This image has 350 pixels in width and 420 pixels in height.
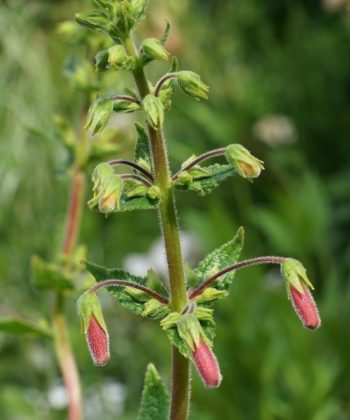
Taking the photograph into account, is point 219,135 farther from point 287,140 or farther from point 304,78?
point 304,78

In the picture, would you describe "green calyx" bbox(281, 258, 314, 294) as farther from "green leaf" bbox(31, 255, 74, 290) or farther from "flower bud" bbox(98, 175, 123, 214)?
"green leaf" bbox(31, 255, 74, 290)

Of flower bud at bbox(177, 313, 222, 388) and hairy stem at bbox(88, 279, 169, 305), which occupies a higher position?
hairy stem at bbox(88, 279, 169, 305)

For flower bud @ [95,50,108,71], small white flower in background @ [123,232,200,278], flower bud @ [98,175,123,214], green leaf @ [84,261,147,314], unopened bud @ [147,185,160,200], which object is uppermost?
small white flower in background @ [123,232,200,278]

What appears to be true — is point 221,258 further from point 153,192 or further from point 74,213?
point 74,213

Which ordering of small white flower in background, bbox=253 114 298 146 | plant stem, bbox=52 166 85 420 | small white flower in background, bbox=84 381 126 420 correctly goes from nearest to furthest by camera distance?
plant stem, bbox=52 166 85 420
small white flower in background, bbox=84 381 126 420
small white flower in background, bbox=253 114 298 146

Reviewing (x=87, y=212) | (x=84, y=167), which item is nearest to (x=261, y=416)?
(x=84, y=167)

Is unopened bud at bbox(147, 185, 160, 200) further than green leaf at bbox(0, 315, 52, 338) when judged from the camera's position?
No

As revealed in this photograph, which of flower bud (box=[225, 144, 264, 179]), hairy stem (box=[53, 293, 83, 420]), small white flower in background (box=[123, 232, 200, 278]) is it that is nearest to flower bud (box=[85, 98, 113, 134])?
flower bud (box=[225, 144, 264, 179])
